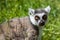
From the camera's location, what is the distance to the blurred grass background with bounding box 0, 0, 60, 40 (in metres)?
9.63

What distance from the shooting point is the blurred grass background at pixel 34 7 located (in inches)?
379

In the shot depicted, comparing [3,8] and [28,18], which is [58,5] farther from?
[28,18]

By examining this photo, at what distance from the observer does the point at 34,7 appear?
10.4 meters

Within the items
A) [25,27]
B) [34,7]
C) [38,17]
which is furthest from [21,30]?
[34,7]

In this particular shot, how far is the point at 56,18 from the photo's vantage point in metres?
10.3

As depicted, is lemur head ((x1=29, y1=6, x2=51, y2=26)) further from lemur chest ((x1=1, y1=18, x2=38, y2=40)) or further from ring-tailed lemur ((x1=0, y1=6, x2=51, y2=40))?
lemur chest ((x1=1, y1=18, x2=38, y2=40))

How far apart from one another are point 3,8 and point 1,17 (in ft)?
1.83

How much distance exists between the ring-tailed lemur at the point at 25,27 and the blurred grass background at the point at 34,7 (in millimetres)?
1218


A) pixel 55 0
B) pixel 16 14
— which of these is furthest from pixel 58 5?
pixel 16 14

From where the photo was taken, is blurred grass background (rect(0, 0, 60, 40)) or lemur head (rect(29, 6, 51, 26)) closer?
lemur head (rect(29, 6, 51, 26))

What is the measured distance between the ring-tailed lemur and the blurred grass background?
48.0 inches

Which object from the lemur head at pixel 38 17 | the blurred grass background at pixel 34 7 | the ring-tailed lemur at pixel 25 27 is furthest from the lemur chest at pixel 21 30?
the blurred grass background at pixel 34 7

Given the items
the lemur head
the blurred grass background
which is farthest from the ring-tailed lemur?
the blurred grass background

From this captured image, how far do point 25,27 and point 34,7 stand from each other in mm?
2251
